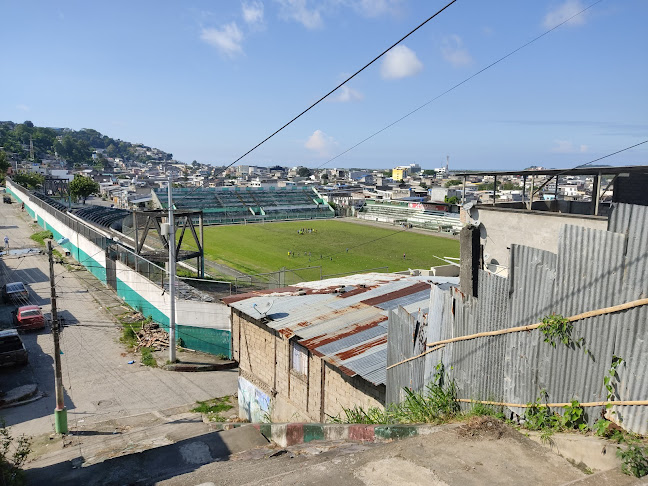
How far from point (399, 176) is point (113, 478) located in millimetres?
195086

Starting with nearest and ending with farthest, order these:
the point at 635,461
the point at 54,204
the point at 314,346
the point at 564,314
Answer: the point at 635,461, the point at 564,314, the point at 314,346, the point at 54,204

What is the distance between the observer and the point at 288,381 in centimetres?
1148

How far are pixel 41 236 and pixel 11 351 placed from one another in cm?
2971

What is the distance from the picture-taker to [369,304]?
11922 millimetres

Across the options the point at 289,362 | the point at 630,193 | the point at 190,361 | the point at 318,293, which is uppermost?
the point at 630,193

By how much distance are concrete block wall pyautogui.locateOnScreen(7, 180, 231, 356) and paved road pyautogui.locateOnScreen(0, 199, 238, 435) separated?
1.45m

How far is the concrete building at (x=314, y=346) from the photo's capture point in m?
9.04

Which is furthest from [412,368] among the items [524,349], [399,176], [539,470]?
[399,176]

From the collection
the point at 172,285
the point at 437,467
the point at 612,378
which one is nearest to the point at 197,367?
the point at 172,285

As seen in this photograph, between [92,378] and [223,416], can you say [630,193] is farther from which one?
[92,378]

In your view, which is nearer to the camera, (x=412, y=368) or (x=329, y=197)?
(x=412, y=368)

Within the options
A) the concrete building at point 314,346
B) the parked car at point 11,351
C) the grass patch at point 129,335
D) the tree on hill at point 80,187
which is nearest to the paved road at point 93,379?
the grass patch at point 129,335

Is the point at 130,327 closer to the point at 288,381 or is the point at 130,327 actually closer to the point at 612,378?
the point at 288,381

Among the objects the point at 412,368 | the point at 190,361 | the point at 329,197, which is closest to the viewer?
the point at 412,368
